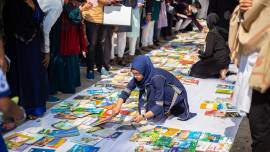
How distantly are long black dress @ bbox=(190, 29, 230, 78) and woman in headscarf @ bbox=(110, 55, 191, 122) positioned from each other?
A: 172 centimetres

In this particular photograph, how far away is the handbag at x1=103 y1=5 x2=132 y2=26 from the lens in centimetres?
527

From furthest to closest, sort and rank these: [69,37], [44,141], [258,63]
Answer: [69,37] → [44,141] → [258,63]

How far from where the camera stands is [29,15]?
11.7 ft

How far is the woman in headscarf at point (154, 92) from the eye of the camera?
3770mm

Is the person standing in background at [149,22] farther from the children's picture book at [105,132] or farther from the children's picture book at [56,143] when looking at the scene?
the children's picture book at [56,143]

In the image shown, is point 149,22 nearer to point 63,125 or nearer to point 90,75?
point 90,75

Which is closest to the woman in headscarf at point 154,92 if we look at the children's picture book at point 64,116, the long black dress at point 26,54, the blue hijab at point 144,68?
the blue hijab at point 144,68

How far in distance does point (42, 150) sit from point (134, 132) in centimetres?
83

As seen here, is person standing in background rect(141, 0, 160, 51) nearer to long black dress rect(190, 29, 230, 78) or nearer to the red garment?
long black dress rect(190, 29, 230, 78)

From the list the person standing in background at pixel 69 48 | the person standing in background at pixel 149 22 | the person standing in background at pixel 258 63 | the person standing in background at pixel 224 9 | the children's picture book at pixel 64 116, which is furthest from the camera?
the person standing in background at pixel 149 22

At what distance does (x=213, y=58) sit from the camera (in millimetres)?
5707

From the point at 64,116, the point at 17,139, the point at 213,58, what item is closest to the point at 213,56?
the point at 213,58

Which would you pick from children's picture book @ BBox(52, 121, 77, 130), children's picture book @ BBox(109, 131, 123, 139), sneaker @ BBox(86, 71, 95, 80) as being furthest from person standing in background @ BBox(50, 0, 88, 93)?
children's picture book @ BBox(109, 131, 123, 139)

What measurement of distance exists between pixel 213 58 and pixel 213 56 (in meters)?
0.03
